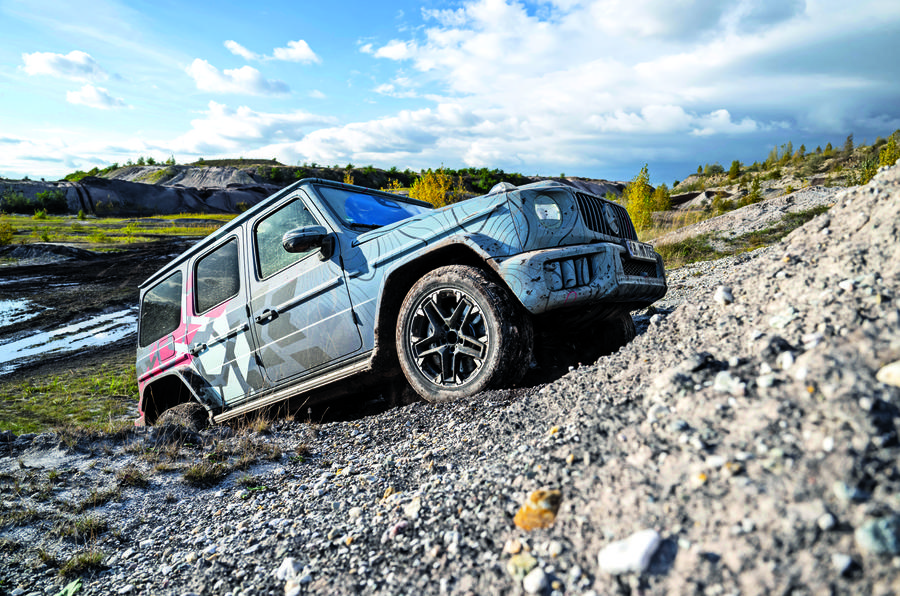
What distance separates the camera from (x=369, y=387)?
393 cm

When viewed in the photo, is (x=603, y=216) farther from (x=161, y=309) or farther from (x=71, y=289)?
(x=71, y=289)

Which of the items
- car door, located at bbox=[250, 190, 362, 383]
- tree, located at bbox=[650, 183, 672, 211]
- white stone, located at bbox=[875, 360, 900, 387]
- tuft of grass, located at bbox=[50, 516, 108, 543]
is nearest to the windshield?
car door, located at bbox=[250, 190, 362, 383]

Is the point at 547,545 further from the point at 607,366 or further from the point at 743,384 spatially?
the point at 607,366

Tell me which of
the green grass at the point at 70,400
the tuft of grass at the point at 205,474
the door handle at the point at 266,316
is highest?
the door handle at the point at 266,316

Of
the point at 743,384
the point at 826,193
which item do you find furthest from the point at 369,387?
the point at 826,193

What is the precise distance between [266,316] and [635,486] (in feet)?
11.2

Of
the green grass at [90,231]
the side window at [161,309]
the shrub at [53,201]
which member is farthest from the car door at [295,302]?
the shrub at [53,201]

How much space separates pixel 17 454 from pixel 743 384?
5181 millimetres

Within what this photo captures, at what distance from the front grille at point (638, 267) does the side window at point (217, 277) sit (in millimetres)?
3390

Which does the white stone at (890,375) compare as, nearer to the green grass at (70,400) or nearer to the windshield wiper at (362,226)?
the windshield wiper at (362,226)

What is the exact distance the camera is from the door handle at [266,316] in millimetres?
4121

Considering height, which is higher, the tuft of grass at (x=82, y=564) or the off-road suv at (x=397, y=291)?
the off-road suv at (x=397, y=291)

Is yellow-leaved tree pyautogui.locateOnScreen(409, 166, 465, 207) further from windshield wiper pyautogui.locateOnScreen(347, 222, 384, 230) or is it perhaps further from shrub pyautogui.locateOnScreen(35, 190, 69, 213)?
shrub pyautogui.locateOnScreen(35, 190, 69, 213)

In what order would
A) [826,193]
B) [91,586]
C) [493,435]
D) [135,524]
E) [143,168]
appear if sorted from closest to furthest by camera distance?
[91,586], [493,435], [135,524], [826,193], [143,168]
